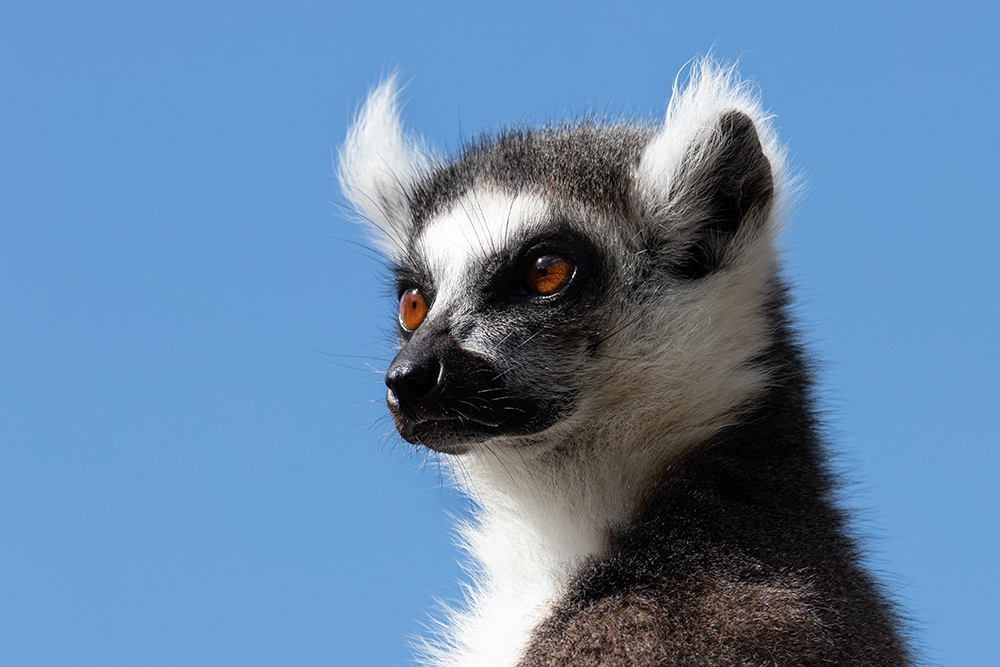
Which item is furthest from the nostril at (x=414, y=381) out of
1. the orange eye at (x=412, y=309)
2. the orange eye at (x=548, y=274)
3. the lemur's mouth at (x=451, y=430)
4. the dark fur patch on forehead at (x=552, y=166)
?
the dark fur patch on forehead at (x=552, y=166)

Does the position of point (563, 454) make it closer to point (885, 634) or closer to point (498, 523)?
point (498, 523)

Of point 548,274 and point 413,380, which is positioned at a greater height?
point 548,274

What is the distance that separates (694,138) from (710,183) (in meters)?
0.23

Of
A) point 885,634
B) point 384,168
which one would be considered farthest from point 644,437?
point 384,168

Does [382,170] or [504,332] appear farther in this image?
[382,170]

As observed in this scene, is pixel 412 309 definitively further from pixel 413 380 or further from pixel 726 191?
pixel 726 191

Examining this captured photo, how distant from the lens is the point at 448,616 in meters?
5.24

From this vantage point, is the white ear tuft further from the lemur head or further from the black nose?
the black nose

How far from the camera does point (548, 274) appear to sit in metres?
4.70

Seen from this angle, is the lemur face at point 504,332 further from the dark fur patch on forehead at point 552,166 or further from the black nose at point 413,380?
the dark fur patch on forehead at point 552,166

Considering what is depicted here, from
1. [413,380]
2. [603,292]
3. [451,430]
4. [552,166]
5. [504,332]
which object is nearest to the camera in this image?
[413,380]

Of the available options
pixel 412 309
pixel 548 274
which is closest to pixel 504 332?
pixel 548 274

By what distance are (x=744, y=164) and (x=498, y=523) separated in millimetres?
2104

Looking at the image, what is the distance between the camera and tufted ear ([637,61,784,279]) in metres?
4.83
